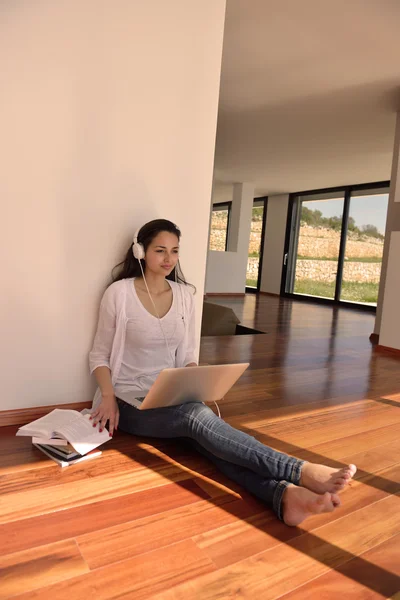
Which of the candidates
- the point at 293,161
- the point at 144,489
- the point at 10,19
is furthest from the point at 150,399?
the point at 293,161

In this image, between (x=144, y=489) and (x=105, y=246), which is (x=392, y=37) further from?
(x=144, y=489)

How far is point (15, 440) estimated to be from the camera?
1.87 m

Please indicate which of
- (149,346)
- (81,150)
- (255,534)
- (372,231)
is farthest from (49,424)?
(372,231)

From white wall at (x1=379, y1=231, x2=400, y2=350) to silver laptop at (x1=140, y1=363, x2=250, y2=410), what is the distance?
3.12 meters

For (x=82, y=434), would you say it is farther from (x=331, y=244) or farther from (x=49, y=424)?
(x=331, y=244)

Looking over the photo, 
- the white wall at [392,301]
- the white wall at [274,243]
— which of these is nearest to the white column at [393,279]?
the white wall at [392,301]

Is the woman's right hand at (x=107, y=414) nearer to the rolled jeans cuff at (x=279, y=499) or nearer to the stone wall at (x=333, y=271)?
the rolled jeans cuff at (x=279, y=499)

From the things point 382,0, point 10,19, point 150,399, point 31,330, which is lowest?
point 150,399

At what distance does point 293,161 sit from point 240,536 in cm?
736

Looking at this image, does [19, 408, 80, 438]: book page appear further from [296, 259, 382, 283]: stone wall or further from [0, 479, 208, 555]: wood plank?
[296, 259, 382, 283]: stone wall

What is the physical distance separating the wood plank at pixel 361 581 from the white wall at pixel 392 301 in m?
3.46

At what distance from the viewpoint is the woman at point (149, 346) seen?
5.57 feet

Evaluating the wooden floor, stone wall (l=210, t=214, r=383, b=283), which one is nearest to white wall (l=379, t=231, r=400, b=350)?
the wooden floor

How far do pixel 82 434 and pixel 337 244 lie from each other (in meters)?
8.59
